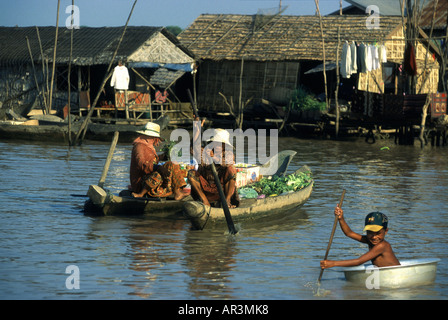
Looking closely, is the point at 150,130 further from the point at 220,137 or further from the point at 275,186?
the point at 275,186

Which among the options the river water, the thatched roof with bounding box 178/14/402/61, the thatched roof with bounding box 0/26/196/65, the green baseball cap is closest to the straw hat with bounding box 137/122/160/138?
the river water

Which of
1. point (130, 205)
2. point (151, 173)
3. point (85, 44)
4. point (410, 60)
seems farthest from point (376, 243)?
point (85, 44)

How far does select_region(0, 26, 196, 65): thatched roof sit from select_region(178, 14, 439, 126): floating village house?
189 centimetres

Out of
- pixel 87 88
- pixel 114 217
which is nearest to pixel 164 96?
pixel 87 88

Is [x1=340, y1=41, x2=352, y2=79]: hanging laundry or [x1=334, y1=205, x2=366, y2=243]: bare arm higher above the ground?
[x1=340, y1=41, x2=352, y2=79]: hanging laundry

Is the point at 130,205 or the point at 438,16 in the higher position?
the point at 438,16

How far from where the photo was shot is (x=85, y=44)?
2541 cm

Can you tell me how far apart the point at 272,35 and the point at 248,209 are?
1738cm

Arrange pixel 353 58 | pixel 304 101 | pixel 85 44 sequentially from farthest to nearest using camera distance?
1. pixel 85 44
2. pixel 304 101
3. pixel 353 58

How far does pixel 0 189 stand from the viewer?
12844 millimetres

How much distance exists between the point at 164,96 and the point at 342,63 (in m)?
6.86

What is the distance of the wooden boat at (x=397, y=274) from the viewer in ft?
22.6

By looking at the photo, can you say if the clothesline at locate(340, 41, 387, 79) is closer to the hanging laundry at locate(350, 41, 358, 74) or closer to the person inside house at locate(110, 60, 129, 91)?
the hanging laundry at locate(350, 41, 358, 74)

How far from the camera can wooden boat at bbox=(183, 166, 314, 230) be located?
911 centimetres
